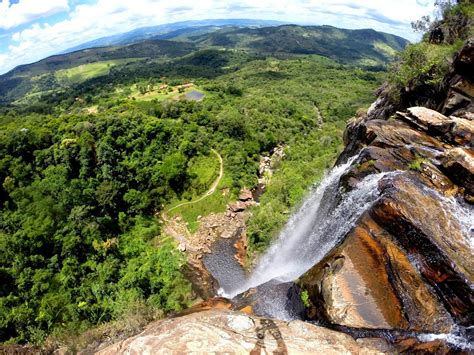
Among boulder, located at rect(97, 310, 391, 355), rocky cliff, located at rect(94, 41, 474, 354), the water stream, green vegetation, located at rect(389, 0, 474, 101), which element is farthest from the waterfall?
green vegetation, located at rect(389, 0, 474, 101)

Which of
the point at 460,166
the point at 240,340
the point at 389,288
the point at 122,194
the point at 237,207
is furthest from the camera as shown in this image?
the point at 122,194

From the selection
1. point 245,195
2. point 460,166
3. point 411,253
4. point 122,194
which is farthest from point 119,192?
point 460,166

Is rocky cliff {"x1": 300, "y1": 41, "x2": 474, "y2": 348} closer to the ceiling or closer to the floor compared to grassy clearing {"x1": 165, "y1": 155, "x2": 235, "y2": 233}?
closer to the ceiling

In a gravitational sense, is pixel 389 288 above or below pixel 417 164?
below

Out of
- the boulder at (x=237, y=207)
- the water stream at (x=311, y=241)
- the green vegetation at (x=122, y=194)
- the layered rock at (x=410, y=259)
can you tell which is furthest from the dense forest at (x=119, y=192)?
the layered rock at (x=410, y=259)

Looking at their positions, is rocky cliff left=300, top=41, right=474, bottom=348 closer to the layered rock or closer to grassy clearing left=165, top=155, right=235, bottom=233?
the layered rock

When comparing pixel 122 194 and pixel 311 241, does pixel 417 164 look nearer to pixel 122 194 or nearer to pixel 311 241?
pixel 311 241

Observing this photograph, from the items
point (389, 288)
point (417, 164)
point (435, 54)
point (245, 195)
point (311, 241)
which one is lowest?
point (245, 195)
